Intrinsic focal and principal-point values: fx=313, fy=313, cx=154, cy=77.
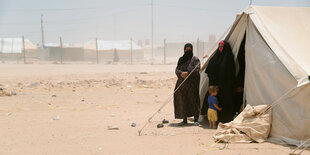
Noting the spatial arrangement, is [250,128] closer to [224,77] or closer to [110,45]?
[224,77]

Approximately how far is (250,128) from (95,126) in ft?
10.0

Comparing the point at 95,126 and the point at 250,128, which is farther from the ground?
the point at 250,128

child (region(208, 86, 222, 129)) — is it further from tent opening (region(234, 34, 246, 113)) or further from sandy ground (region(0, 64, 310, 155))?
tent opening (region(234, 34, 246, 113))

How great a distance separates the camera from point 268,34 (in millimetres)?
5164

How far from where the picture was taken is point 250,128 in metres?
4.76

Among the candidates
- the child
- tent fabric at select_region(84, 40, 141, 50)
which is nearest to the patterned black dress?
the child

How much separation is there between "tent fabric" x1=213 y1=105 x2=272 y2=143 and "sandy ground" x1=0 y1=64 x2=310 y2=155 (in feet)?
0.48

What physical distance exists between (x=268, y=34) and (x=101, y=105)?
16.5 feet

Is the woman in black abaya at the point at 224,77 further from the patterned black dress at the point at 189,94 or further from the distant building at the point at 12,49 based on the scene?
the distant building at the point at 12,49

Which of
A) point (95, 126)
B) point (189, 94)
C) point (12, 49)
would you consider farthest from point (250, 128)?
point (12, 49)

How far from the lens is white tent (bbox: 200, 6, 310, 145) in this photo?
4387 mm

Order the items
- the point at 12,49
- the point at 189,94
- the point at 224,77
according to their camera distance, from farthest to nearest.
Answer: the point at 12,49 < the point at 189,94 < the point at 224,77

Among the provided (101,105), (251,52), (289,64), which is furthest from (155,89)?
(289,64)

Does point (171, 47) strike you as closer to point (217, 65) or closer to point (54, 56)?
point (54, 56)
